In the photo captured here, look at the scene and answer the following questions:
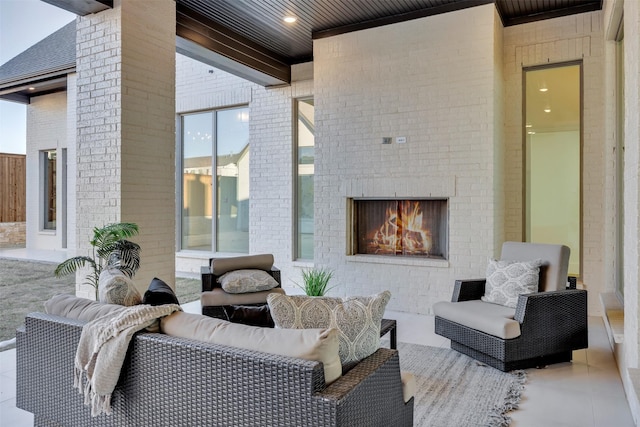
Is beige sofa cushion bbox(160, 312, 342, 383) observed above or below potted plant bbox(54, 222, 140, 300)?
below

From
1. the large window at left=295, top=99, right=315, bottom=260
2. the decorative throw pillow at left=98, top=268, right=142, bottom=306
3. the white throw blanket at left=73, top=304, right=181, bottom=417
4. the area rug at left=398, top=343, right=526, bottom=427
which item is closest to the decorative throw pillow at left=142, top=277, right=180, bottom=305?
the decorative throw pillow at left=98, top=268, right=142, bottom=306

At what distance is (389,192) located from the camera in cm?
548

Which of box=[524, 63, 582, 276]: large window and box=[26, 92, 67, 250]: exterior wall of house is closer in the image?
box=[524, 63, 582, 276]: large window

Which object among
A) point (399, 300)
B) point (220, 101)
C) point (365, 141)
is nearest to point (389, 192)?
point (365, 141)

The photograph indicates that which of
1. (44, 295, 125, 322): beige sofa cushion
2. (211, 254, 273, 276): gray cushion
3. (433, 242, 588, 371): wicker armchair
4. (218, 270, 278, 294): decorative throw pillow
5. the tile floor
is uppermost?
(44, 295, 125, 322): beige sofa cushion

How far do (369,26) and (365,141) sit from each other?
4.69 ft

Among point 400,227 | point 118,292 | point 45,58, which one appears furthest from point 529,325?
point 45,58

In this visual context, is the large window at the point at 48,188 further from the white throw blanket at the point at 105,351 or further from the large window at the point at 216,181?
the white throw blanket at the point at 105,351

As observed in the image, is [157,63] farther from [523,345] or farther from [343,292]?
[523,345]

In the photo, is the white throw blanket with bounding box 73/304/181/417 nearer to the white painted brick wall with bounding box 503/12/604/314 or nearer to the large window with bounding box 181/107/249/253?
the white painted brick wall with bounding box 503/12/604/314

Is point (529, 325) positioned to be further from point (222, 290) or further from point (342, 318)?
point (222, 290)

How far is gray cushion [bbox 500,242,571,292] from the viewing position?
3758 millimetres

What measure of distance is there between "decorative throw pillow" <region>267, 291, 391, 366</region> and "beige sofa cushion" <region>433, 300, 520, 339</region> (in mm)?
1782

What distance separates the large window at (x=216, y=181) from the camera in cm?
797
